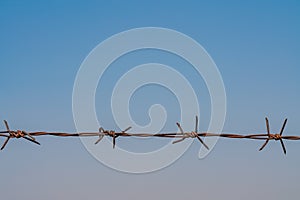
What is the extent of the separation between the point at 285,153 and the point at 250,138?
0.40m

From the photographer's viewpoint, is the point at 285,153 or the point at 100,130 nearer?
the point at 285,153

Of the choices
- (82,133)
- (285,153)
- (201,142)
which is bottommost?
(285,153)

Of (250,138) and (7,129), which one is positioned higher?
(7,129)

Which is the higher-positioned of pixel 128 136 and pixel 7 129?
pixel 7 129

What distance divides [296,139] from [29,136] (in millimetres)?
2786

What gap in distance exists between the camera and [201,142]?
15.8 ft

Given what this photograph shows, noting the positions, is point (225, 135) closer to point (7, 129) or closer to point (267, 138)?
point (267, 138)

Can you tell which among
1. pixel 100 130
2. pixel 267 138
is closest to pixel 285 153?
pixel 267 138

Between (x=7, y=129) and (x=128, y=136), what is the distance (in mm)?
1298

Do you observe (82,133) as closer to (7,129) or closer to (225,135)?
(7,129)

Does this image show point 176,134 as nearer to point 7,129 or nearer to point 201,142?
point 201,142

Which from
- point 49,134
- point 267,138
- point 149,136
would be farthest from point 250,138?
point 49,134

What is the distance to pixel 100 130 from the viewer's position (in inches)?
195

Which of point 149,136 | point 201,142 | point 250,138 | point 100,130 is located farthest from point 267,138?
point 100,130
